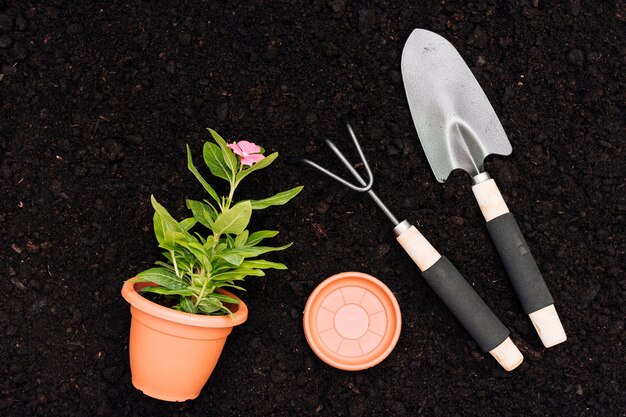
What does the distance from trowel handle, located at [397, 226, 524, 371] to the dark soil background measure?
7 centimetres

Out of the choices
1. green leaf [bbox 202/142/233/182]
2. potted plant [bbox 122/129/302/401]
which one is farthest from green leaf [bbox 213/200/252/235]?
green leaf [bbox 202/142/233/182]

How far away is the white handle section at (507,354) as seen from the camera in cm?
157

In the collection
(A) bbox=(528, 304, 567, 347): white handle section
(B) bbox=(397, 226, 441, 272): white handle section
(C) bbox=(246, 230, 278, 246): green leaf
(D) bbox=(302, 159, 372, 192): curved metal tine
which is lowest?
(A) bbox=(528, 304, 567, 347): white handle section

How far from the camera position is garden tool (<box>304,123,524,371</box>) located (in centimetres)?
156

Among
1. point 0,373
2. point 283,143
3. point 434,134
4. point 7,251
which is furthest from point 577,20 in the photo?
point 0,373

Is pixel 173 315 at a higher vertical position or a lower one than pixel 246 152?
lower

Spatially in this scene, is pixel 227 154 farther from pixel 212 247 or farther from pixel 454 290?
pixel 454 290

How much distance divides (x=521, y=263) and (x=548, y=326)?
0.50ft

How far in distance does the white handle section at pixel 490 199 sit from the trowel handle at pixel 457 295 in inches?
5.9

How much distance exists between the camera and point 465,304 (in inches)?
61.6

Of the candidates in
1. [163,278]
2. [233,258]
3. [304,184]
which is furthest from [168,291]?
[304,184]

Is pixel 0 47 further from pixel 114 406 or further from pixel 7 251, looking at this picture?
pixel 114 406

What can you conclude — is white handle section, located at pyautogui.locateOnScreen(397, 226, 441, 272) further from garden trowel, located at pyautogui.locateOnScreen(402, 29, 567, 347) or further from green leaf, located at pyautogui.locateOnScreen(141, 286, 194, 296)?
green leaf, located at pyautogui.locateOnScreen(141, 286, 194, 296)

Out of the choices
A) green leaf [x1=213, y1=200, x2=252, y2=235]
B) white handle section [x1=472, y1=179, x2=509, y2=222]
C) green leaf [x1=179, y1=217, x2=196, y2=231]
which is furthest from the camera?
white handle section [x1=472, y1=179, x2=509, y2=222]
